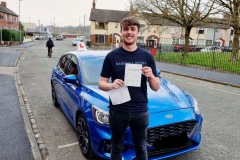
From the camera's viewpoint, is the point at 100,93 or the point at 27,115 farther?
the point at 27,115

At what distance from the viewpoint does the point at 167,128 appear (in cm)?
310

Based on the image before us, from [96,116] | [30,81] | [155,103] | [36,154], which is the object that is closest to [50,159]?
[36,154]

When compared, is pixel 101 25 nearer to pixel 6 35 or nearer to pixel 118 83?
pixel 6 35

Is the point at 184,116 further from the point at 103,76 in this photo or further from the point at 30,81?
the point at 30,81

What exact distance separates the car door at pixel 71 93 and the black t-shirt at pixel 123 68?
1515 mm

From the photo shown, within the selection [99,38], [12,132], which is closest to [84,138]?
[12,132]

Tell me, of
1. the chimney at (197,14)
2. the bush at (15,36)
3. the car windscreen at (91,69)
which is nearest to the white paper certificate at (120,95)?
the car windscreen at (91,69)

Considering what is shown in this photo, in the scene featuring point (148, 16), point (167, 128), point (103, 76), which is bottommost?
point (167, 128)

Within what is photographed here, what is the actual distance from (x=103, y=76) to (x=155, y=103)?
1157mm

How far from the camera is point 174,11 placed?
21.1m

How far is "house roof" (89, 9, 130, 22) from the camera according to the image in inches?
2039

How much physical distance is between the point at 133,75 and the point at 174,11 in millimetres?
20352

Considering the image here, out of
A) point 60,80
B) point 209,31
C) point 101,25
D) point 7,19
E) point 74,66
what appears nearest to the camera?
point 74,66

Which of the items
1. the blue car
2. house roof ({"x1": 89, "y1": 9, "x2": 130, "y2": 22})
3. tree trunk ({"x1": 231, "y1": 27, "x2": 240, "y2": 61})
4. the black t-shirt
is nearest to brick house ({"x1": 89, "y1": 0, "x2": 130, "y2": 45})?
house roof ({"x1": 89, "y1": 9, "x2": 130, "y2": 22})
